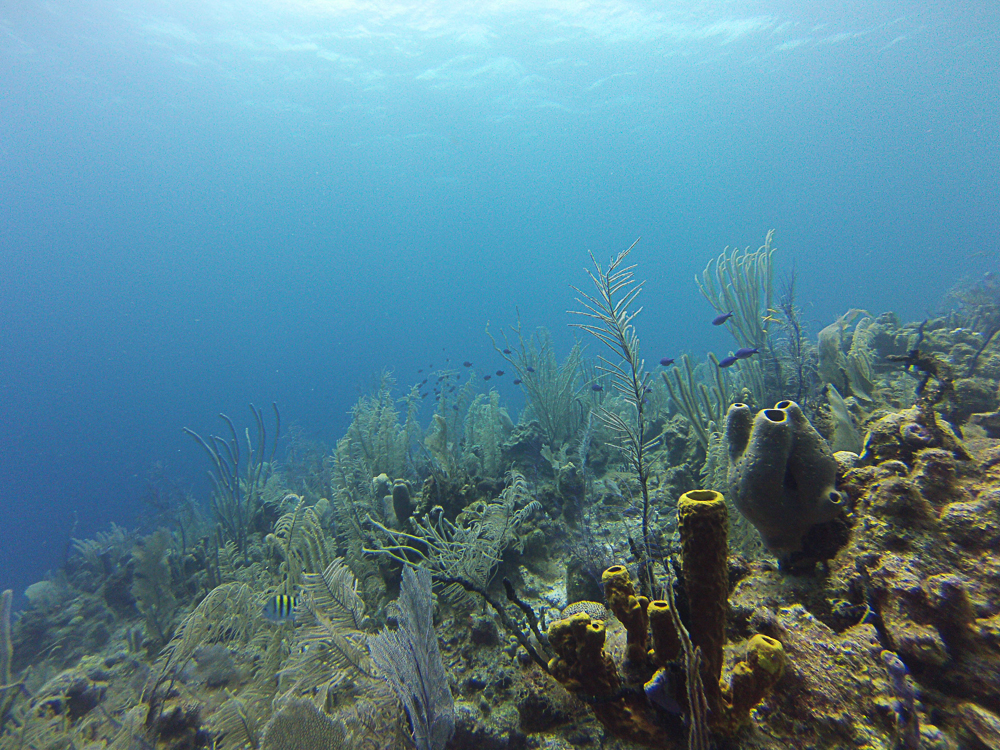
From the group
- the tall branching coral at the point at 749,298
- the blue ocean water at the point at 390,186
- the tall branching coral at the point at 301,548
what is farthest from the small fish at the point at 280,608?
the blue ocean water at the point at 390,186

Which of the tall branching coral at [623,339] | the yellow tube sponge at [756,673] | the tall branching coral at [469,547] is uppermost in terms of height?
the tall branching coral at [623,339]

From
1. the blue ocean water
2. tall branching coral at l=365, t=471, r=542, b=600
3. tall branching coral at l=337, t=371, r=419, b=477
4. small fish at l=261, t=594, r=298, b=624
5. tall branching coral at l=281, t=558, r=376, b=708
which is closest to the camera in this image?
tall branching coral at l=281, t=558, r=376, b=708

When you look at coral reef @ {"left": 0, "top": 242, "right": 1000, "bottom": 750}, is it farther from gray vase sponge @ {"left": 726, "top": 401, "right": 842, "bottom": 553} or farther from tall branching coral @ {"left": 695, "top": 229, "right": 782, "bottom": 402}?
tall branching coral @ {"left": 695, "top": 229, "right": 782, "bottom": 402}

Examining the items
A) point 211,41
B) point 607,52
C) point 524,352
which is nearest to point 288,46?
point 211,41

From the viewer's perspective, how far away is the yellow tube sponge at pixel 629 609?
182cm

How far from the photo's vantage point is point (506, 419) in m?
10.6

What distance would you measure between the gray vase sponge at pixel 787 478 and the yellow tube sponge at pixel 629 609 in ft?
3.35

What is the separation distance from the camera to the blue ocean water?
2666 cm

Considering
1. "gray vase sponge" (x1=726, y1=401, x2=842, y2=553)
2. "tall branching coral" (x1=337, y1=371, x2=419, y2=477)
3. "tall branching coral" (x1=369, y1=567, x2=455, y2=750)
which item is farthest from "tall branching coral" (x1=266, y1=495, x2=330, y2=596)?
"gray vase sponge" (x1=726, y1=401, x2=842, y2=553)

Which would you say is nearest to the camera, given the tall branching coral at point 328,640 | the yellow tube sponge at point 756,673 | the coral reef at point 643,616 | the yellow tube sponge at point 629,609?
the yellow tube sponge at point 756,673

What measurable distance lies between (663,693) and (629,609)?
0.31m

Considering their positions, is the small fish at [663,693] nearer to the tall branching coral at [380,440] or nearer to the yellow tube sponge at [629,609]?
the yellow tube sponge at [629,609]

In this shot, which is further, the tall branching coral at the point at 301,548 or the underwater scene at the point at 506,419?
the tall branching coral at the point at 301,548

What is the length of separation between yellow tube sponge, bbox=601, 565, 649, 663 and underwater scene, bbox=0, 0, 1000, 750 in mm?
16
